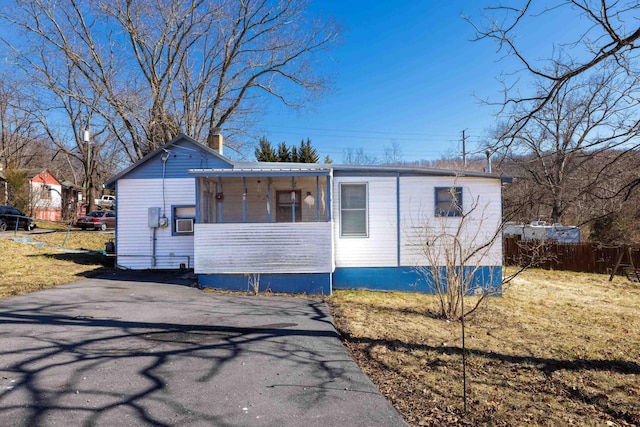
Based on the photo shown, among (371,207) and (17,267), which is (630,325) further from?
(17,267)

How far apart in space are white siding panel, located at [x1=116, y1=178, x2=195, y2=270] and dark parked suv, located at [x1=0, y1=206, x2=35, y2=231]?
11272 millimetres

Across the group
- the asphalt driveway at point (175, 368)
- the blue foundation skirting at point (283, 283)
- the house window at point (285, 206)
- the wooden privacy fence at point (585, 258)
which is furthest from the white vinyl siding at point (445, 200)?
the wooden privacy fence at point (585, 258)

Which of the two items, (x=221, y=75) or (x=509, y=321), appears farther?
(x=221, y=75)

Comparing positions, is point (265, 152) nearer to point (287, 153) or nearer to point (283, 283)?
point (287, 153)

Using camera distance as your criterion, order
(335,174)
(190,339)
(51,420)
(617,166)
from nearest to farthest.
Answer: (51,420), (617,166), (190,339), (335,174)

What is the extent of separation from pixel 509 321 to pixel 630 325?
8.71 feet

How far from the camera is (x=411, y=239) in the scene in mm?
10328

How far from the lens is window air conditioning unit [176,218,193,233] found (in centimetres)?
1227

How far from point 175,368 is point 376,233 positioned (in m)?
7.06

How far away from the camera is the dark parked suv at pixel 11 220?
19578 millimetres

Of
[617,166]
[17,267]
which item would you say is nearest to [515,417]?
[617,166]

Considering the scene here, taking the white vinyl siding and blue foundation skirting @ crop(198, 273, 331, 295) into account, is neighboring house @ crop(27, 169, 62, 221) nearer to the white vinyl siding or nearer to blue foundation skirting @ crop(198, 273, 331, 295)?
blue foundation skirting @ crop(198, 273, 331, 295)

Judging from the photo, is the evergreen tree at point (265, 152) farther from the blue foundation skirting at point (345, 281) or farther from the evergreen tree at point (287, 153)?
the blue foundation skirting at point (345, 281)

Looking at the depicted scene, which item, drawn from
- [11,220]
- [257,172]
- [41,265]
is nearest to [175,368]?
[257,172]
